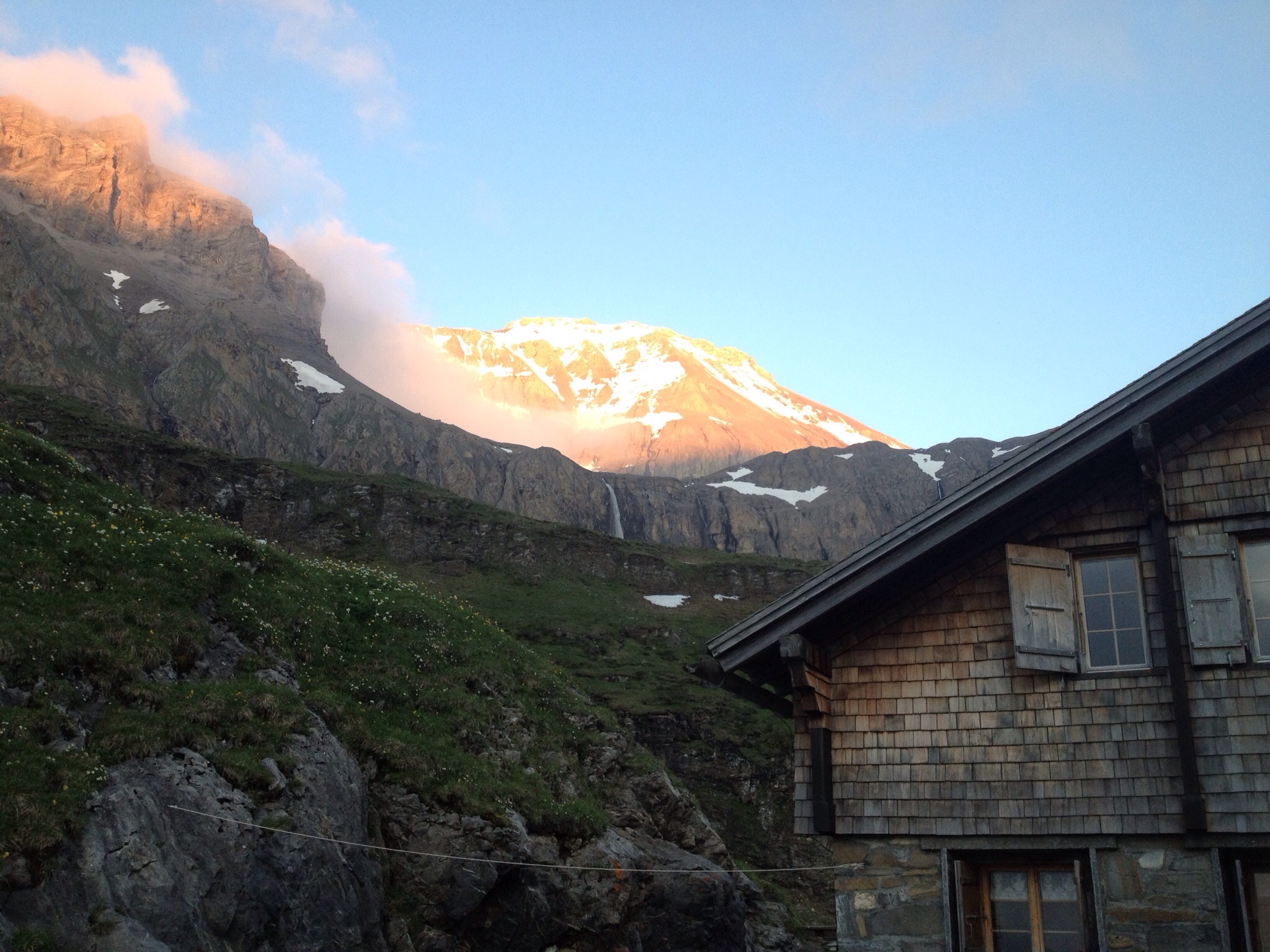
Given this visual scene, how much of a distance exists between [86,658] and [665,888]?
13466mm

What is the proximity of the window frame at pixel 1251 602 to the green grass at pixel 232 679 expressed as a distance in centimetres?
1435

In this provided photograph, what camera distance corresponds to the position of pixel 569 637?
194 ft

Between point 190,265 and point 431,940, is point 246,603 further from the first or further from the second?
point 190,265

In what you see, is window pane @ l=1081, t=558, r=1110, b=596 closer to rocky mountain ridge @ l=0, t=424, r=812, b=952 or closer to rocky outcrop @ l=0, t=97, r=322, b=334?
rocky mountain ridge @ l=0, t=424, r=812, b=952

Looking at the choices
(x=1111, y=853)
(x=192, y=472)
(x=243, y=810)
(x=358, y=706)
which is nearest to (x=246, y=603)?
(x=358, y=706)

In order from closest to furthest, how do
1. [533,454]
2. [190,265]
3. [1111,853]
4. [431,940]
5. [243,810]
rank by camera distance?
[1111,853] → [243,810] → [431,940] → [533,454] → [190,265]

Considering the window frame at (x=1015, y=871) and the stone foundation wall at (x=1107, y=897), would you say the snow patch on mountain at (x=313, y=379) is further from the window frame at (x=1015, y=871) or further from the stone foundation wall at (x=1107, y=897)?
the window frame at (x=1015, y=871)

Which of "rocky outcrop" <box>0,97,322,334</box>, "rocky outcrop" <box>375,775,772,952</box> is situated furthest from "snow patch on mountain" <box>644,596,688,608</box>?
"rocky outcrop" <box>0,97,322,334</box>

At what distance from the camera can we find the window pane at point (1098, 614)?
11.9 meters

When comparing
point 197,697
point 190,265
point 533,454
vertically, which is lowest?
point 197,697

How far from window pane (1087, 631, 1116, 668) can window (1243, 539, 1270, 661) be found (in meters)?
1.35

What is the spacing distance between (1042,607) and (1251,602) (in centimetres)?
205

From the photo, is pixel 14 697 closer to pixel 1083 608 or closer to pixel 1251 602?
pixel 1083 608

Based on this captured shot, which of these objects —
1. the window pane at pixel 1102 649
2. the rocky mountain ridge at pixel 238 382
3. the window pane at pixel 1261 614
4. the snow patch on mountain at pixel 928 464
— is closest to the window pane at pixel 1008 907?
the window pane at pixel 1102 649
